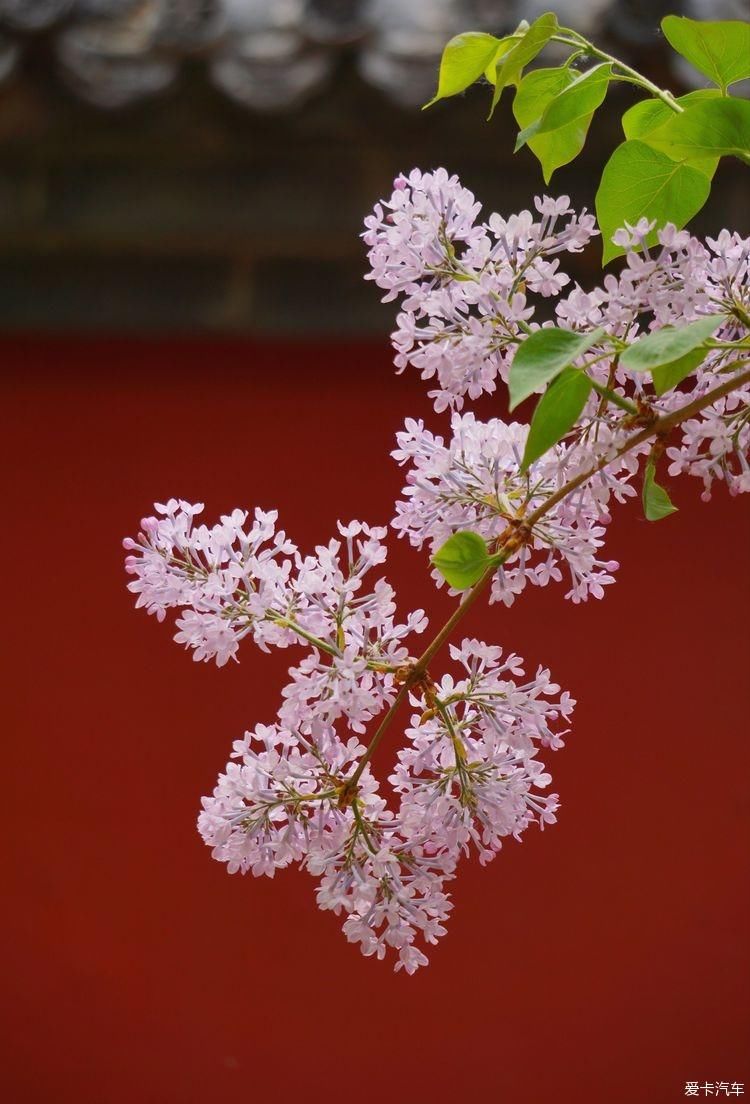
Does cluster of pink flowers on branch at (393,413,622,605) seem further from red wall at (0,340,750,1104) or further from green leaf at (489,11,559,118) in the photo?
red wall at (0,340,750,1104)

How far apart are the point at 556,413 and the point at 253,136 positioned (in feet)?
2.08

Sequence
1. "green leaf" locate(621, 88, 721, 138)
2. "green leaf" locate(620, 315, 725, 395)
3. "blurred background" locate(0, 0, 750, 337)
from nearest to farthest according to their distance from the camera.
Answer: "green leaf" locate(620, 315, 725, 395) → "green leaf" locate(621, 88, 721, 138) → "blurred background" locate(0, 0, 750, 337)

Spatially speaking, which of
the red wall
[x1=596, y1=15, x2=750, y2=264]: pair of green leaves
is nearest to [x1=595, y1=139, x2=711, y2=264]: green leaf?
[x1=596, y1=15, x2=750, y2=264]: pair of green leaves

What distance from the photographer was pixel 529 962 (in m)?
1.08

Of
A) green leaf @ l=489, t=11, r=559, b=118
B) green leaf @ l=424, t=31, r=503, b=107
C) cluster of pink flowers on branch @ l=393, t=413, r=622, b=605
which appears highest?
green leaf @ l=424, t=31, r=503, b=107

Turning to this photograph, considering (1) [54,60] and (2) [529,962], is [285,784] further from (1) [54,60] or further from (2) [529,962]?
(2) [529,962]

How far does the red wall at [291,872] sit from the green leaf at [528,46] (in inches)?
28.5

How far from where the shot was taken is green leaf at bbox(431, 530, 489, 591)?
0.26m

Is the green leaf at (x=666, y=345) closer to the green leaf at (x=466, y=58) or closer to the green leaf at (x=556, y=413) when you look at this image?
the green leaf at (x=556, y=413)

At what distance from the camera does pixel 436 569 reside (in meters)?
0.28

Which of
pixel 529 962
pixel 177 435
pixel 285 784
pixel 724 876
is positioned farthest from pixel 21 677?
pixel 285 784

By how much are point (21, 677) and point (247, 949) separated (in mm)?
293

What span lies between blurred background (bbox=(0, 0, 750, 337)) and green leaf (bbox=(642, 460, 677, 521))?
0.55m

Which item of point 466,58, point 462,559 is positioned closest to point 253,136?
point 466,58
